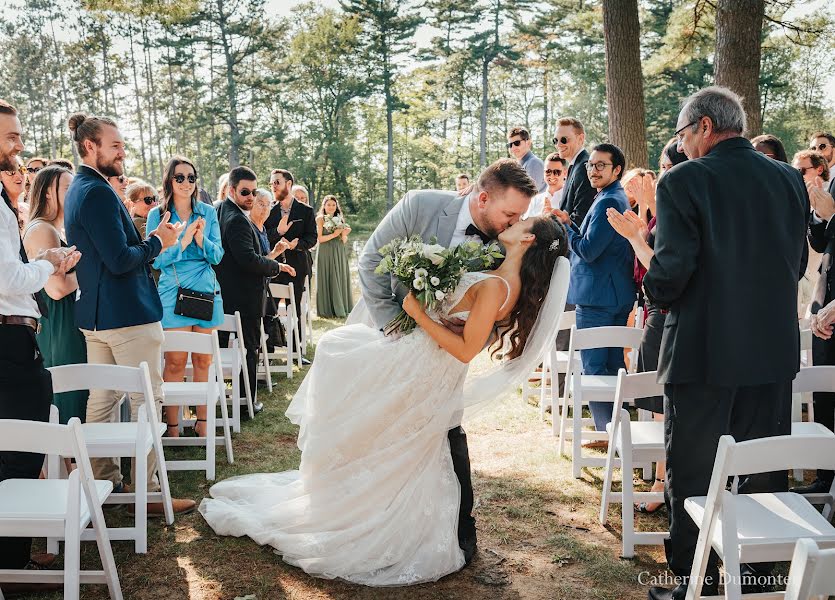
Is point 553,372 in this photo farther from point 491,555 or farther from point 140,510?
point 140,510

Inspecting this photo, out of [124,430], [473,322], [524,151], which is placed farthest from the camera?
[524,151]

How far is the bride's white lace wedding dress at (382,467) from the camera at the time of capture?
11.4ft

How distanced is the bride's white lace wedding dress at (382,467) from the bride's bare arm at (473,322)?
122 millimetres

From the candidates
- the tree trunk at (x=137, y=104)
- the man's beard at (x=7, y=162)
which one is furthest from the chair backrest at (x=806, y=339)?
the tree trunk at (x=137, y=104)

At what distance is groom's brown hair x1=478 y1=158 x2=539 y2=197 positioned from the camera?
10.9 ft

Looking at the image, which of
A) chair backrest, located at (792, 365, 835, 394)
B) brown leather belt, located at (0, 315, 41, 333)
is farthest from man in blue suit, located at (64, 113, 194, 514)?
chair backrest, located at (792, 365, 835, 394)

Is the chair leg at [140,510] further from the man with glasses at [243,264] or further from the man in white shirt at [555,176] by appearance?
the man in white shirt at [555,176]

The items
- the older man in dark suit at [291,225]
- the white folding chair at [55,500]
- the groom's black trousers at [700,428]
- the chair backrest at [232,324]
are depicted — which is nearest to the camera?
the white folding chair at [55,500]

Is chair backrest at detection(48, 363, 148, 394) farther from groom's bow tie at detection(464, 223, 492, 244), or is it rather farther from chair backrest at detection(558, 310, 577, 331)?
chair backrest at detection(558, 310, 577, 331)

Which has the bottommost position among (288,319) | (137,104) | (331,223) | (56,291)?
(288,319)

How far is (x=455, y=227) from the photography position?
11.9 ft

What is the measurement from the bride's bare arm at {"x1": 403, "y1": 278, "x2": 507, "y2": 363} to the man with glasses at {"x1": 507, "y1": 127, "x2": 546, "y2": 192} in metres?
4.41

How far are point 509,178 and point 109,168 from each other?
2351 mm

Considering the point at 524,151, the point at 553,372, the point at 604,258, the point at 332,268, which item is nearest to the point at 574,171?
the point at 604,258
